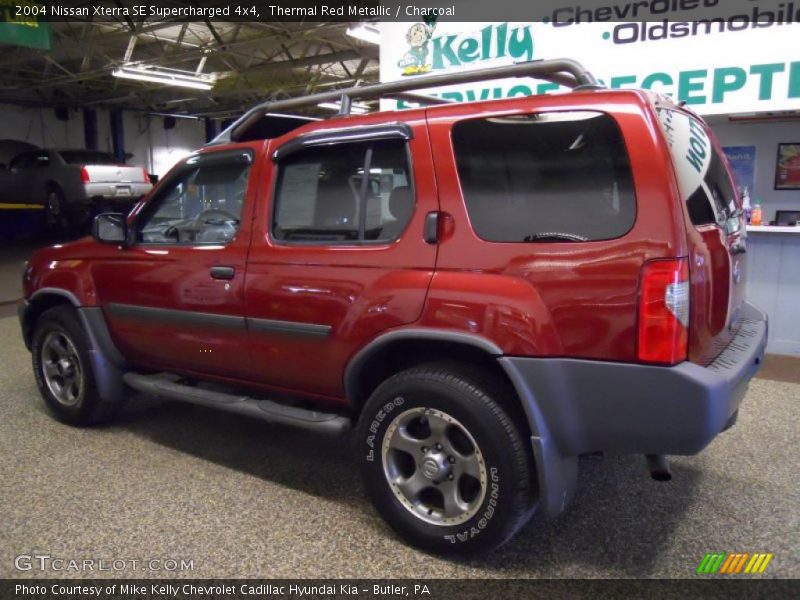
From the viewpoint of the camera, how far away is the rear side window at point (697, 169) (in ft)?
7.48

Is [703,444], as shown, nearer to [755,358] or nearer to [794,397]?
[755,358]

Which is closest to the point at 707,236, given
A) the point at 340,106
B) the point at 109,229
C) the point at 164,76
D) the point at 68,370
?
the point at 340,106

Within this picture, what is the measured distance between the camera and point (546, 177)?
2.35m

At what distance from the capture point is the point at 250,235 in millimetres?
3150

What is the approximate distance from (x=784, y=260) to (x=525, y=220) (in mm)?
4569

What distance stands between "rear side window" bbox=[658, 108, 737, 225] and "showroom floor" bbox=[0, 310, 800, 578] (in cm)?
140

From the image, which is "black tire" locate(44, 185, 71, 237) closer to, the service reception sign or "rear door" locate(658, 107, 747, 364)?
the service reception sign

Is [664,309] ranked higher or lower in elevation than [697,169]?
lower

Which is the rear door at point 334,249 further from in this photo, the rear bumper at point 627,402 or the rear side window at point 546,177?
the rear bumper at point 627,402

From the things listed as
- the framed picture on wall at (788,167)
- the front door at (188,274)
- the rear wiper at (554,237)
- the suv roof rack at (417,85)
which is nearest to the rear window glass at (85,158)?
the front door at (188,274)

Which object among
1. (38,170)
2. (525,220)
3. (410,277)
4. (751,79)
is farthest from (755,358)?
(38,170)

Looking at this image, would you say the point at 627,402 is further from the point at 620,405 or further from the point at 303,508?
the point at 303,508

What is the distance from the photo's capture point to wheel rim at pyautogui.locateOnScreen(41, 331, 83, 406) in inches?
161

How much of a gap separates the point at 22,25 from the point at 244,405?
6.01 meters
